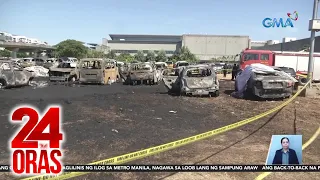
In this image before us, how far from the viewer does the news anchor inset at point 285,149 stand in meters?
3.63

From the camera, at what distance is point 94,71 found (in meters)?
19.1

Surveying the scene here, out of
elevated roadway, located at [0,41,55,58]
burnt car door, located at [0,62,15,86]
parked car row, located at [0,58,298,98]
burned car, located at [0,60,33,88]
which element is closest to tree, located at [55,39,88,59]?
elevated roadway, located at [0,41,55,58]

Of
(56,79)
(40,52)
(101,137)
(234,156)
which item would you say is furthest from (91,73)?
(40,52)

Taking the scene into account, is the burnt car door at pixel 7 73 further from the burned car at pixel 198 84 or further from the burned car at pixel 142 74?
the burned car at pixel 198 84

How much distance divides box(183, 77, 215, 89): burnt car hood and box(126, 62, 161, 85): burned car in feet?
23.1

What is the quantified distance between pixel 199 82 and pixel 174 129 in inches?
241

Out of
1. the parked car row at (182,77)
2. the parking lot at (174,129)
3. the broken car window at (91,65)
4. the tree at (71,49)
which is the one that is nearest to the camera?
the parking lot at (174,129)

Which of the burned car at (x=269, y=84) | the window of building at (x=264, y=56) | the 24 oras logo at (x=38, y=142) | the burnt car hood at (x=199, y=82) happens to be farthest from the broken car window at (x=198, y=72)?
the window of building at (x=264, y=56)

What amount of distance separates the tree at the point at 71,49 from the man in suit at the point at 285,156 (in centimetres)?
11099

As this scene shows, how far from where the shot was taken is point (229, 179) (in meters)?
4.45

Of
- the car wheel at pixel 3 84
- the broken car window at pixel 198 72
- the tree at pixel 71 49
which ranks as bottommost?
the car wheel at pixel 3 84

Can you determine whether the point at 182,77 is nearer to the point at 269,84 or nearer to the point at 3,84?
the point at 269,84

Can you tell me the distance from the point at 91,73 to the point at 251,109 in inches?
447

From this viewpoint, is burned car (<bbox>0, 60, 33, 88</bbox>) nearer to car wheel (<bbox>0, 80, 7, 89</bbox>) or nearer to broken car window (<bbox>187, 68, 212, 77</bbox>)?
car wheel (<bbox>0, 80, 7, 89</bbox>)
